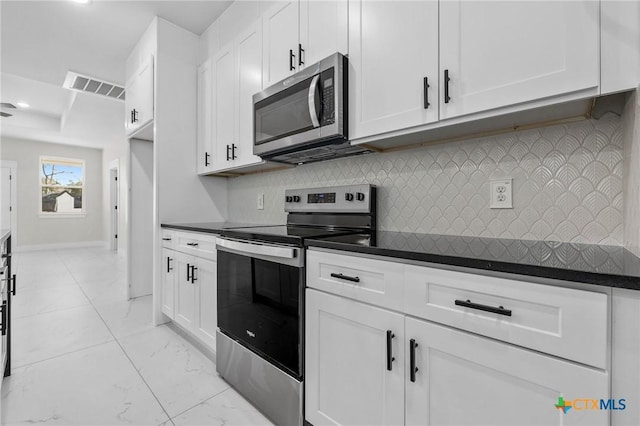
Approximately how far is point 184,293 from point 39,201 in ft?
23.6

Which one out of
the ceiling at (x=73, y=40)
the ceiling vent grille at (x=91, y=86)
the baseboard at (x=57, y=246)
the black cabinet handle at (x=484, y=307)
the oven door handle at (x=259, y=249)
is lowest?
the baseboard at (x=57, y=246)

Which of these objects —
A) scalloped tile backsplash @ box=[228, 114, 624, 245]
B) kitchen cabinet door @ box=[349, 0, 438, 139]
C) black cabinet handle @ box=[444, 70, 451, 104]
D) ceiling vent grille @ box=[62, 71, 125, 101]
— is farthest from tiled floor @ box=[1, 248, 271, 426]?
ceiling vent grille @ box=[62, 71, 125, 101]

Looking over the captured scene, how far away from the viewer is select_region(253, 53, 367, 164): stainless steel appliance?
1508mm

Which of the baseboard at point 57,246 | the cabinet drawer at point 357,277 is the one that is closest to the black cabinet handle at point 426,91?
the cabinet drawer at point 357,277

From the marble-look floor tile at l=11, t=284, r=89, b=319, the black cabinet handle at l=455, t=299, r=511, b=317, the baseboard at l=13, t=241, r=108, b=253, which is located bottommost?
the marble-look floor tile at l=11, t=284, r=89, b=319

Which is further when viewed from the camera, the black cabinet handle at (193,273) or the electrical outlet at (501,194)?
the black cabinet handle at (193,273)

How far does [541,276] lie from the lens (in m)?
0.73

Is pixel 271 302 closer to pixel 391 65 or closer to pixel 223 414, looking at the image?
pixel 223 414

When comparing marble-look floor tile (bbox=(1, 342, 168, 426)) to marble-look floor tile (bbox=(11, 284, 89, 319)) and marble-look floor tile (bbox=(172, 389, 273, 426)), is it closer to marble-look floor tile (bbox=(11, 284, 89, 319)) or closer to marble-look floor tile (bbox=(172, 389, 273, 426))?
marble-look floor tile (bbox=(172, 389, 273, 426))

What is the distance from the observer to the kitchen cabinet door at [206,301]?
1896 millimetres

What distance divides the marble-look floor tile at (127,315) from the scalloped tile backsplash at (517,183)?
2.25 metres

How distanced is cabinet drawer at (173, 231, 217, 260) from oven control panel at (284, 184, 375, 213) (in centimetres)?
58

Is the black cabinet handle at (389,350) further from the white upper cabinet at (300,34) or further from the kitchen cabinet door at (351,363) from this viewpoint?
the white upper cabinet at (300,34)

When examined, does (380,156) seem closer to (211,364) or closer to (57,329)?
(211,364)
